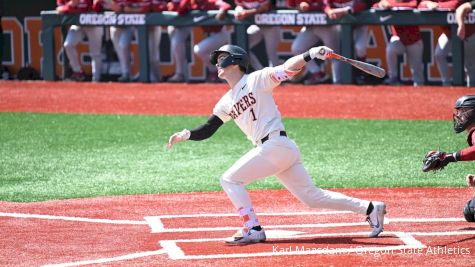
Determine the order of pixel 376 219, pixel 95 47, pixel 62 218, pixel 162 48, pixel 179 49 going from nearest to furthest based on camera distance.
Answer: pixel 376 219 → pixel 62 218 → pixel 179 49 → pixel 95 47 → pixel 162 48

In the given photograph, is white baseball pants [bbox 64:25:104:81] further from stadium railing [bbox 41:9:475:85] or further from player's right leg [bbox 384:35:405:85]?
player's right leg [bbox 384:35:405:85]

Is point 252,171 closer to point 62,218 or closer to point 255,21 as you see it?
point 62,218

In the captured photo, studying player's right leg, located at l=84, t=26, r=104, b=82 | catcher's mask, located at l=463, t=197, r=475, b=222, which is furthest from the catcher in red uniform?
player's right leg, located at l=84, t=26, r=104, b=82

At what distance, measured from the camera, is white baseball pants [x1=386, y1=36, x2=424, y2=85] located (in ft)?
50.7

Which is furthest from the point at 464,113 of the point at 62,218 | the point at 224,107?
the point at 62,218

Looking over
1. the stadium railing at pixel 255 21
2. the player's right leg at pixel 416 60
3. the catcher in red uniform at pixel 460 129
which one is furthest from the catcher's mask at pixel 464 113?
the player's right leg at pixel 416 60

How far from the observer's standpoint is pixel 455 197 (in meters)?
8.91

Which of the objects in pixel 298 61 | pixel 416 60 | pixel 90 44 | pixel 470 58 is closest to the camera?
pixel 298 61

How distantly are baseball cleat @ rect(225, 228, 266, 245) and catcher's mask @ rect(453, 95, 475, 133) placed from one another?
1.56 metres

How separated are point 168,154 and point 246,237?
4780 mm

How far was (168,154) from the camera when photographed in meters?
11.8

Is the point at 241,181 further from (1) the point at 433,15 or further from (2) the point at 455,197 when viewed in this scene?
(1) the point at 433,15

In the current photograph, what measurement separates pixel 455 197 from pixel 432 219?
1.12 meters

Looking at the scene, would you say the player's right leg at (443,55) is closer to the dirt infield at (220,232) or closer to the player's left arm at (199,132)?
the dirt infield at (220,232)
